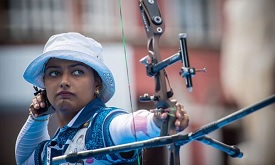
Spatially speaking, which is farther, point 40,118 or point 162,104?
point 40,118

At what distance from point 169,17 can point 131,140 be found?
68cm

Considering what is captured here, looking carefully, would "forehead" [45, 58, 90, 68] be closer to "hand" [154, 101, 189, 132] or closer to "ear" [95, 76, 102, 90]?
"ear" [95, 76, 102, 90]

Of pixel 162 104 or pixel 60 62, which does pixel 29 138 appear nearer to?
pixel 60 62

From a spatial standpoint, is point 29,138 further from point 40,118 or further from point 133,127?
point 133,127

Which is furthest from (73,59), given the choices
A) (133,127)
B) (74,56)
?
(133,127)

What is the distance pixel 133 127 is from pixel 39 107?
146 millimetres

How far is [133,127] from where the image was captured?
0.73 m

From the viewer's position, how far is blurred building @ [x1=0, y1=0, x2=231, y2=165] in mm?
852

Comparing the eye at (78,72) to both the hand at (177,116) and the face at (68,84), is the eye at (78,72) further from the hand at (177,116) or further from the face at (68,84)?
the hand at (177,116)

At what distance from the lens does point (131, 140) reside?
74cm

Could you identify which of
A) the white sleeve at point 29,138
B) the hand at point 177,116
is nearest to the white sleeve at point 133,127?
the hand at point 177,116

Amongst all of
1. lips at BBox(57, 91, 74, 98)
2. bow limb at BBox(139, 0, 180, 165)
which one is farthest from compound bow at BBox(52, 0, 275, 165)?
lips at BBox(57, 91, 74, 98)

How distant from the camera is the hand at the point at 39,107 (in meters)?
0.82

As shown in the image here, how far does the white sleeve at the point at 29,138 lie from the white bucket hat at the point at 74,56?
0.05 meters
